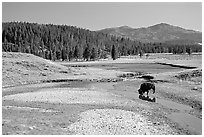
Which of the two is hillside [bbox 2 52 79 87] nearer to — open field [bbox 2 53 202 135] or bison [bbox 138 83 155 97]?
open field [bbox 2 53 202 135]

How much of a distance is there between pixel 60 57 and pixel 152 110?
140664mm

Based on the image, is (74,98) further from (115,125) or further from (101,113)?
(115,125)

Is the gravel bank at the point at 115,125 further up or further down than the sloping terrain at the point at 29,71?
further down

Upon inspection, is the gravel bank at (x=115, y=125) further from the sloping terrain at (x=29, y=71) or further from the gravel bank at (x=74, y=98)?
the sloping terrain at (x=29, y=71)

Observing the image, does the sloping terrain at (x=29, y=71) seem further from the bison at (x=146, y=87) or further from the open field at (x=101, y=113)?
the bison at (x=146, y=87)

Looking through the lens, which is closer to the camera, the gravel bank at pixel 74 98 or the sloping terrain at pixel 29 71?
the gravel bank at pixel 74 98

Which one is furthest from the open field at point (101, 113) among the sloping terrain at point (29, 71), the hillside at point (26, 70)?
the hillside at point (26, 70)

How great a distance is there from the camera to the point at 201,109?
2823cm

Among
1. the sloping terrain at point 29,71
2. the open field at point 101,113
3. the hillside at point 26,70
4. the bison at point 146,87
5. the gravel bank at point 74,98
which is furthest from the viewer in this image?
the sloping terrain at point 29,71

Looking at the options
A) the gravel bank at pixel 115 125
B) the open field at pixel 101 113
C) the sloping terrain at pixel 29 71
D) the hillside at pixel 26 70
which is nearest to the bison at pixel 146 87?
the open field at pixel 101 113

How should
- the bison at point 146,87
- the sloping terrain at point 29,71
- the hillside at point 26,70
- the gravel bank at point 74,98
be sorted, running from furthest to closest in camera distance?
the sloping terrain at point 29,71, the hillside at point 26,70, the bison at point 146,87, the gravel bank at point 74,98

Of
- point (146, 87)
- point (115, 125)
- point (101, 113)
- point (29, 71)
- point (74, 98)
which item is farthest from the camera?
point (29, 71)

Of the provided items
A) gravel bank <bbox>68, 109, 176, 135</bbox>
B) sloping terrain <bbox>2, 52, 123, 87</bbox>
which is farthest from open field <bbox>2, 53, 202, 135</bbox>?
sloping terrain <bbox>2, 52, 123, 87</bbox>

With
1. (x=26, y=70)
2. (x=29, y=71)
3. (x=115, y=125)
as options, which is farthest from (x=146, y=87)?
(x=26, y=70)
